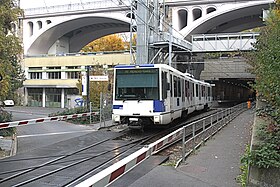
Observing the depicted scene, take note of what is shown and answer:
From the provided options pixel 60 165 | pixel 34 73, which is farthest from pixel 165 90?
pixel 34 73

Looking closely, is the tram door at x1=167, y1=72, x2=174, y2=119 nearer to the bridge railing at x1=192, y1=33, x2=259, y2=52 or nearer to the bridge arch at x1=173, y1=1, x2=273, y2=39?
the bridge railing at x1=192, y1=33, x2=259, y2=52

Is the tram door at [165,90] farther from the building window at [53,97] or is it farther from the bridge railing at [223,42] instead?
the building window at [53,97]

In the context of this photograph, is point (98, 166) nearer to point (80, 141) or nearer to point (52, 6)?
point (80, 141)

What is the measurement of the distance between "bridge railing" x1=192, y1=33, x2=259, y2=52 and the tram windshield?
87.1ft

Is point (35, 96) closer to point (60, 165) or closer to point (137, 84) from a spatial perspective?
point (137, 84)

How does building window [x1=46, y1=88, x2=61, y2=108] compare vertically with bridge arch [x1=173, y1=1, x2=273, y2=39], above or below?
below

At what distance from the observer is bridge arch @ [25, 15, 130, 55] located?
6392cm

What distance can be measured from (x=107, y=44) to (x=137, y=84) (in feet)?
198

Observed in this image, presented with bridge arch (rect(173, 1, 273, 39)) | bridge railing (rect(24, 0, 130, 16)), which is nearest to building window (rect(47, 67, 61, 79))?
bridge railing (rect(24, 0, 130, 16))

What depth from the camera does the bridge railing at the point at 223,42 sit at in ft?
135

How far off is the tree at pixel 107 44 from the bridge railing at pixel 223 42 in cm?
3198

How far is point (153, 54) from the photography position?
41.2 meters

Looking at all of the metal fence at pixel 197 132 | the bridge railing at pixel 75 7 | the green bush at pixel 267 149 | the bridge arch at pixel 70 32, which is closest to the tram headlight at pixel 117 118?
the metal fence at pixel 197 132

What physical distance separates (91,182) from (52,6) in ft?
211
